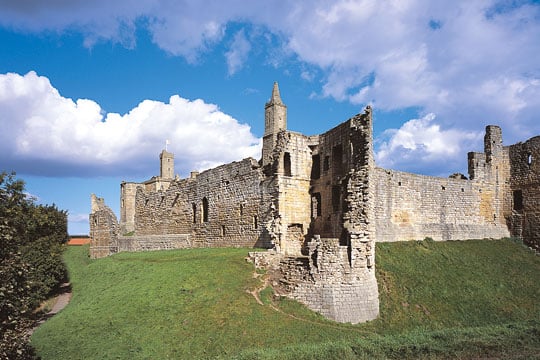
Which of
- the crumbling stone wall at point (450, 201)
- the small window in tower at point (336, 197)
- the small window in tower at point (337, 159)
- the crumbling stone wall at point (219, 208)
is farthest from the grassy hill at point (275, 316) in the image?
the small window in tower at point (337, 159)

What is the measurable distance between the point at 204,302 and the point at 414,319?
960 centimetres

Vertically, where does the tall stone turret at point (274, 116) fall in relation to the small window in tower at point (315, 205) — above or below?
above

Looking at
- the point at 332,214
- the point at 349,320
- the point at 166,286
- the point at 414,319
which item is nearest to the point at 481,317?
the point at 414,319

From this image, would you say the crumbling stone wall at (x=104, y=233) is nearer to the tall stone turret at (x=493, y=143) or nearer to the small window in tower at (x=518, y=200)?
the tall stone turret at (x=493, y=143)

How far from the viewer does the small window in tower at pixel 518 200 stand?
3562 centimetres

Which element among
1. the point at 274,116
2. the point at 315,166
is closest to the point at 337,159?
the point at 315,166

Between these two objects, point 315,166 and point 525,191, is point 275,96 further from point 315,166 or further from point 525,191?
point 525,191

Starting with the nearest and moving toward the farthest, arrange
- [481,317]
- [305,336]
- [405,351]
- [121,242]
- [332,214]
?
[405,351] < [305,336] < [481,317] < [332,214] < [121,242]

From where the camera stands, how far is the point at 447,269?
86.0ft

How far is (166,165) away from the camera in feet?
195

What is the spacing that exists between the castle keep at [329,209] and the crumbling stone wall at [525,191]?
0.26ft

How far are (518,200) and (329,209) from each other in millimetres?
20226

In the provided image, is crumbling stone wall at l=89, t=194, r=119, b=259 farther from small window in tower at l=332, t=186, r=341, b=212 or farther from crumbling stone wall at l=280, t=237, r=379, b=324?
crumbling stone wall at l=280, t=237, r=379, b=324

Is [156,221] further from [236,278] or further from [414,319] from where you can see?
[414,319]
